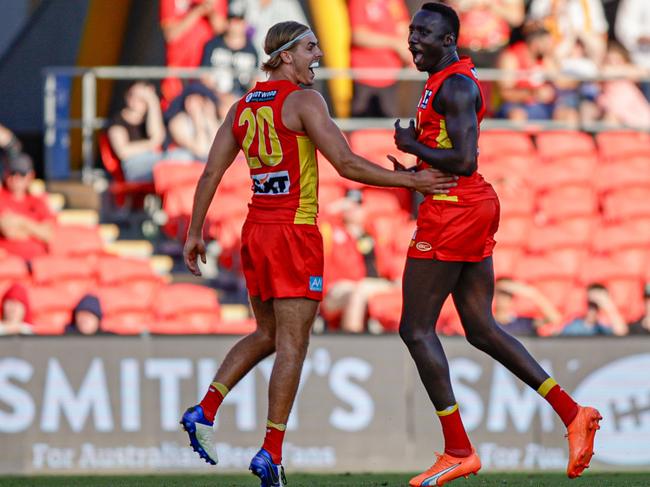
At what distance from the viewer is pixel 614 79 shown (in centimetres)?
1317

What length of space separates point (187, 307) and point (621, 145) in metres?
4.66

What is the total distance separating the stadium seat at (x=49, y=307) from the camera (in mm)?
11331

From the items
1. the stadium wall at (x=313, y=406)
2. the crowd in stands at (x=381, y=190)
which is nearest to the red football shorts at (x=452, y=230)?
the stadium wall at (x=313, y=406)

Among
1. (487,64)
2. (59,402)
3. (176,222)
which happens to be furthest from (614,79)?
(59,402)

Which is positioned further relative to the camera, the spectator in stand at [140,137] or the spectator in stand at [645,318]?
the spectator in stand at [140,137]

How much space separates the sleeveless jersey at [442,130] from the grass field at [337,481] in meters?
1.85

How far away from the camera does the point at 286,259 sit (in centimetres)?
651

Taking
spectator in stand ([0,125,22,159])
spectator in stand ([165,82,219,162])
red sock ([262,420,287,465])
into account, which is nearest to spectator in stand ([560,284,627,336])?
spectator in stand ([165,82,219,162])

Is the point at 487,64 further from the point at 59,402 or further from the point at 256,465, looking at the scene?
the point at 256,465

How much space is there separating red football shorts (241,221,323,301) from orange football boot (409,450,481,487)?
1.00 meters

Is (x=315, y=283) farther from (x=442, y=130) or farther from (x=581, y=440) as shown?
(x=581, y=440)

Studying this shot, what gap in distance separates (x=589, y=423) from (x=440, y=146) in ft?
5.16

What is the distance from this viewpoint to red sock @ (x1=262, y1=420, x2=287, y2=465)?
6.34 meters

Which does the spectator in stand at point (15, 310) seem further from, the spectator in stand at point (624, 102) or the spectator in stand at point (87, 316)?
the spectator in stand at point (624, 102)
